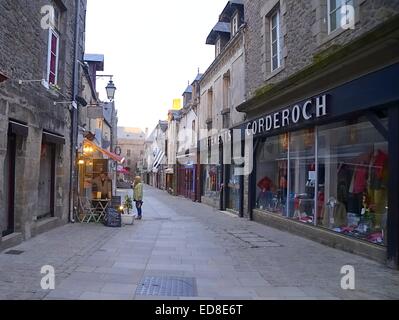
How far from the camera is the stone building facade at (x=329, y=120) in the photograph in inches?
313

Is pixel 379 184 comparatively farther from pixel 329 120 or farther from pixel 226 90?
pixel 226 90

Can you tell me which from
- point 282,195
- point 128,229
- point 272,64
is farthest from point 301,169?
point 128,229

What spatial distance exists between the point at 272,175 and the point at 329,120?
4705mm

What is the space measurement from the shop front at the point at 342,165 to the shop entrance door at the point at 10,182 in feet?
22.3

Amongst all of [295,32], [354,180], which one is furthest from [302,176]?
[295,32]

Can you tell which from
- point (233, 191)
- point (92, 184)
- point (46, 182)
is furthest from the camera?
point (233, 191)

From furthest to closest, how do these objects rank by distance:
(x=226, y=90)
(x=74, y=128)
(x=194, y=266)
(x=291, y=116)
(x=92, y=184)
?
(x=226, y=90) → (x=92, y=184) → (x=74, y=128) → (x=291, y=116) → (x=194, y=266)

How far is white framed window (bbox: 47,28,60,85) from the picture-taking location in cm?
1172

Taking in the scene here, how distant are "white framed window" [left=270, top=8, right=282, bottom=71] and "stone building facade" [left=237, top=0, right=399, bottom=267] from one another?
31mm

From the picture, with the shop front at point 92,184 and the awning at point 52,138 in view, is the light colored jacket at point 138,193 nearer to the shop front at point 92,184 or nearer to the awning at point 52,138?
the shop front at point 92,184

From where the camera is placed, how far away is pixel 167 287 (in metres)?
6.21

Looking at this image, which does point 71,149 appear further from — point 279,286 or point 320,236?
point 279,286

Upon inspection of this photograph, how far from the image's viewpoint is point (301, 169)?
12.2 metres
